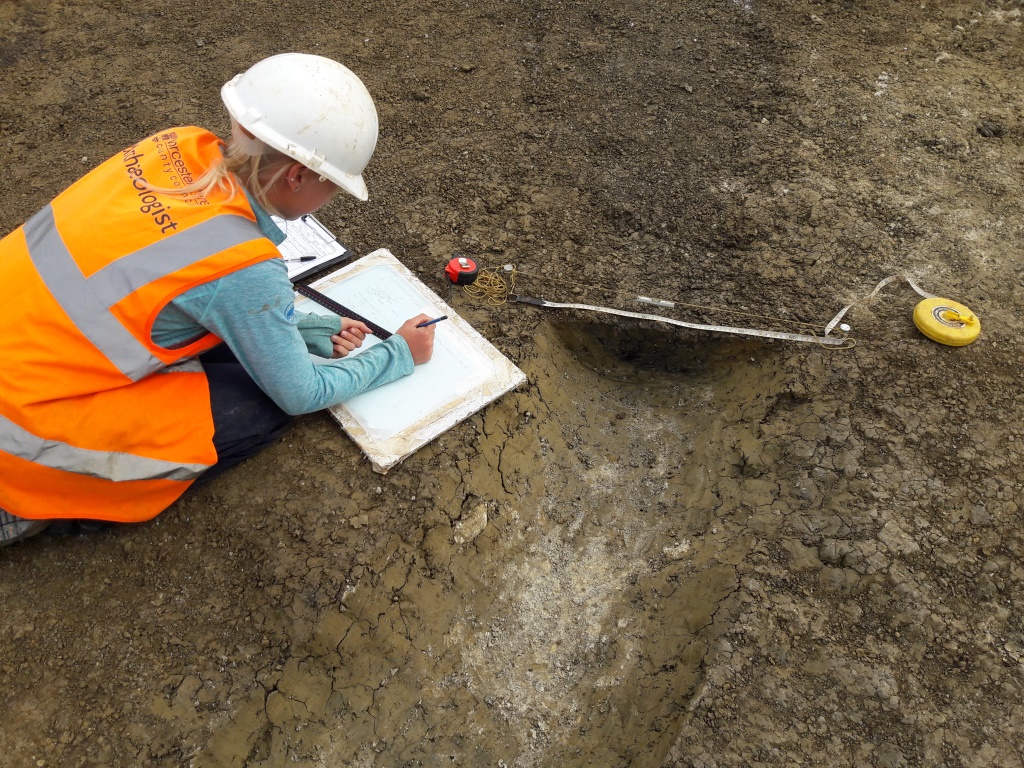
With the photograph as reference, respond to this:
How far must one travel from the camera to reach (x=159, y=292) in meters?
1.78

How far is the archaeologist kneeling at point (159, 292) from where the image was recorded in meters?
1.81

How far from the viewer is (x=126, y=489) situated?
211 centimetres

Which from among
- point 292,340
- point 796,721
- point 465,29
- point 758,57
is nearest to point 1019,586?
point 796,721

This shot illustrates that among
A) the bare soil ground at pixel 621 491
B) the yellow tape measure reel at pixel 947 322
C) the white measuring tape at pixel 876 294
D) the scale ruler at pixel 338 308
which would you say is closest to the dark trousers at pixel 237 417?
the bare soil ground at pixel 621 491

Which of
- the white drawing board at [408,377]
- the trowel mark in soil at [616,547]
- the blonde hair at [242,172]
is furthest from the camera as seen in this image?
the white drawing board at [408,377]

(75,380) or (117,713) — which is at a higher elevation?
(75,380)

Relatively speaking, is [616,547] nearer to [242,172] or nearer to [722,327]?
[722,327]

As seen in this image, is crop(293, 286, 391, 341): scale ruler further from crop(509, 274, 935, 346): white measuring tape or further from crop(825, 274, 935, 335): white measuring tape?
crop(825, 274, 935, 335): white measuring tape

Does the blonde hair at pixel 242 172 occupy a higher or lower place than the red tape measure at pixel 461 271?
higher

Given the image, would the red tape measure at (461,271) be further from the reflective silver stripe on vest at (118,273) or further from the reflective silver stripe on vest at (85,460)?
the reflective silver stripe on vest at (85,460)

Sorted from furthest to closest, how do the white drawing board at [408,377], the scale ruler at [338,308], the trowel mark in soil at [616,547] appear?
the scale ruler at [338,308]
the white drawing board at [408,377]
the trowel mark in soil at [616,547]

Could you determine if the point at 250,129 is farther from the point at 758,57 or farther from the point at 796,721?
the point at 758,57

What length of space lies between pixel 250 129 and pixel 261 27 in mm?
3296

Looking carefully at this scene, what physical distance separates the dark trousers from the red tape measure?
3.49 feet
